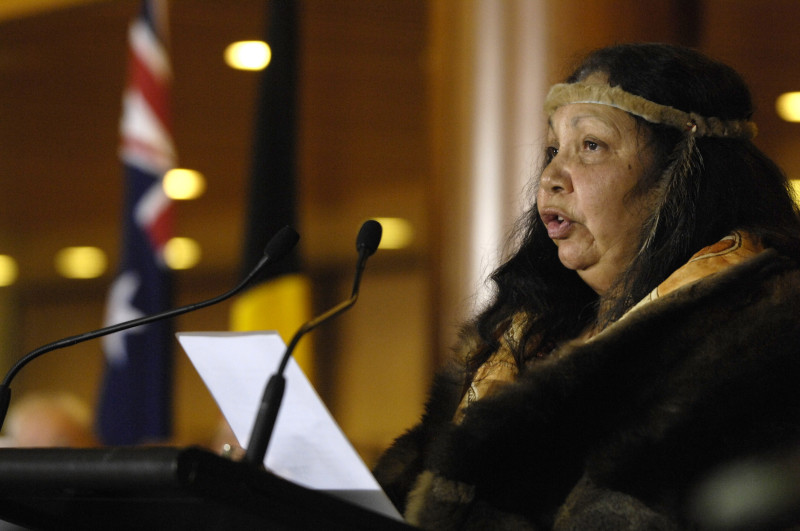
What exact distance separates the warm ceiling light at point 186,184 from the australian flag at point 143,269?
2441mm

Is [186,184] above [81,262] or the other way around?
above

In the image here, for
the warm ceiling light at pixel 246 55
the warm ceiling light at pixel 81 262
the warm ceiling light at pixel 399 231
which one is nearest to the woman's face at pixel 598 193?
the warm ceiling light at pixel 246 55

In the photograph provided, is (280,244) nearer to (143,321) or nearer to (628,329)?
(143,321)

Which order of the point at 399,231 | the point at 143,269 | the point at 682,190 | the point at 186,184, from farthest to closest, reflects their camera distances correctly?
the point at 186,184 → the point at 399,231 → the point at 143,269 → the point at 682,190

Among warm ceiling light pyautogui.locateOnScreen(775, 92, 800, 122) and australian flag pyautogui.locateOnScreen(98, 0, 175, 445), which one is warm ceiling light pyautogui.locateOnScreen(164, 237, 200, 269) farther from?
warm ceiling light pyautogui.locateOnScreen(775, 92, 800, 122)

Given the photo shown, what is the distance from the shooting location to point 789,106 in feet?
14.5

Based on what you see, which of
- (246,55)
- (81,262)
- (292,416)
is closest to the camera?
(292,416)

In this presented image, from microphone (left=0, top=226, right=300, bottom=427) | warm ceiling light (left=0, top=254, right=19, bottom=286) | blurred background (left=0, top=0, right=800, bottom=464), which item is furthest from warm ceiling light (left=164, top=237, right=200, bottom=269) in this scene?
microphone (left=0, top=226, right=300, bottom=427)

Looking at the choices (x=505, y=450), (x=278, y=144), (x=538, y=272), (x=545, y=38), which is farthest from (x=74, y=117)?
(x=505, y=450)

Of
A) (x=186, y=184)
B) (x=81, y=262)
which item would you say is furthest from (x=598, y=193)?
(x=81, y=262)

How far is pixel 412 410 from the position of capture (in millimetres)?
6051

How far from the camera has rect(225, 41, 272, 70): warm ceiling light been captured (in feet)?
17.8

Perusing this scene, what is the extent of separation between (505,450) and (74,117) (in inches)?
207

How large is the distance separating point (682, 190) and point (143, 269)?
244 centimetres
